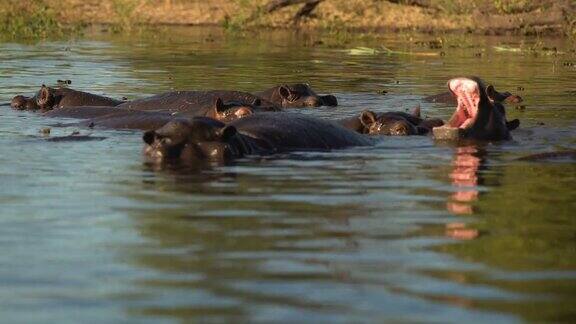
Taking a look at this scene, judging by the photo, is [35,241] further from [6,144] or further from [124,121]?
[124,121]

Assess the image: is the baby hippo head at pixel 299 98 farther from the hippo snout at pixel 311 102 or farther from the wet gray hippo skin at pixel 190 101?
the wet gray hippo skin at pixel 190 101

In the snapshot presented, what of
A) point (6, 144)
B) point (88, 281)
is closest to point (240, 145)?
point (6, 144)

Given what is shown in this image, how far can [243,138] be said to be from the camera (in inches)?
386

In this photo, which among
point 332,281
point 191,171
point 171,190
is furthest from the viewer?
point 191,171

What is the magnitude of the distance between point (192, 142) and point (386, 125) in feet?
8.72

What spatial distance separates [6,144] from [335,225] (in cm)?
447

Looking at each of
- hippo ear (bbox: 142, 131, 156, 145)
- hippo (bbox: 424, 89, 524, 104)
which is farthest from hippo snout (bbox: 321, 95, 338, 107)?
hippo ear (bbox: 142, 131, 156, 145)

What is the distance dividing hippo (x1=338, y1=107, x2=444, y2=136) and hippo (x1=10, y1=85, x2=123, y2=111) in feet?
11.1

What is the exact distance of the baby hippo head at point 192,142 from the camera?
9125 millimetres

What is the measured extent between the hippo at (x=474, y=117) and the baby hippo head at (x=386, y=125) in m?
0.70

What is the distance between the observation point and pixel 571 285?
17.1 feet

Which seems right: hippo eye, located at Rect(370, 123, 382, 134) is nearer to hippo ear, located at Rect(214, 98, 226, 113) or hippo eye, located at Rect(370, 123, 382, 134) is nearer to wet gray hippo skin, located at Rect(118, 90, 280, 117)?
hippo ear, located at Rect(214, 98, 226, 113)

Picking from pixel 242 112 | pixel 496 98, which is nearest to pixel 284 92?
pixel 496 98

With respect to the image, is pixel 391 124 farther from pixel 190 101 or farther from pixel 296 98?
pixel 296 98
